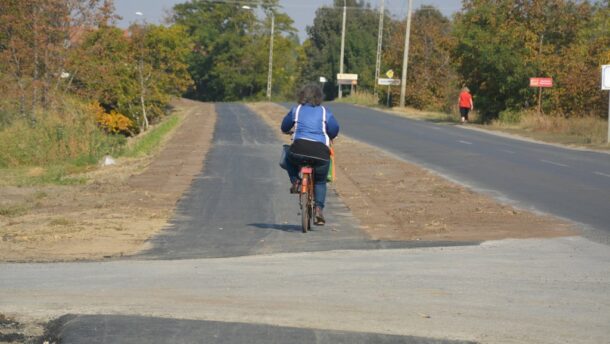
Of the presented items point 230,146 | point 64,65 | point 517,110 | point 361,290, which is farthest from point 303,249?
point 517,110

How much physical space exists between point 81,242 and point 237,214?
3267mm

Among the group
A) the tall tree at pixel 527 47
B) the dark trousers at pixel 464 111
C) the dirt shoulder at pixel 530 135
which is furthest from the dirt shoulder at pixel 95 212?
the dark trousers at pixel 464 111

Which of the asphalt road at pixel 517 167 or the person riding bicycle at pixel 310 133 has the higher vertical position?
the person riding bicycle at pixel 310 133

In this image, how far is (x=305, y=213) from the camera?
39.8 ft

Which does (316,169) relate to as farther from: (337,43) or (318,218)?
(337,43)

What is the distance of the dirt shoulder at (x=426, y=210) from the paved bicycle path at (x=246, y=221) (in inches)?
16.7

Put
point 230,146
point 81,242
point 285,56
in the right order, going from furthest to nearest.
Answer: point 285,56 → point 230,146 → point 81,242

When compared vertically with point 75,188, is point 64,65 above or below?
above

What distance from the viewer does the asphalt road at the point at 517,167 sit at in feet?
50.3

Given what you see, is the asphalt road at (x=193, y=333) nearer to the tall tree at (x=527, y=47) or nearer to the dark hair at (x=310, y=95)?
the dark hair at (x=310, y=95)

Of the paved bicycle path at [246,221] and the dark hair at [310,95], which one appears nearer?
the paved bicycle path at [246,221]

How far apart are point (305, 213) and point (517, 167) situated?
11.9 m

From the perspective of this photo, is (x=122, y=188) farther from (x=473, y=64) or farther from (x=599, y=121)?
(x=473, y=64)

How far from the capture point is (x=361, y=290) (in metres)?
8.11
